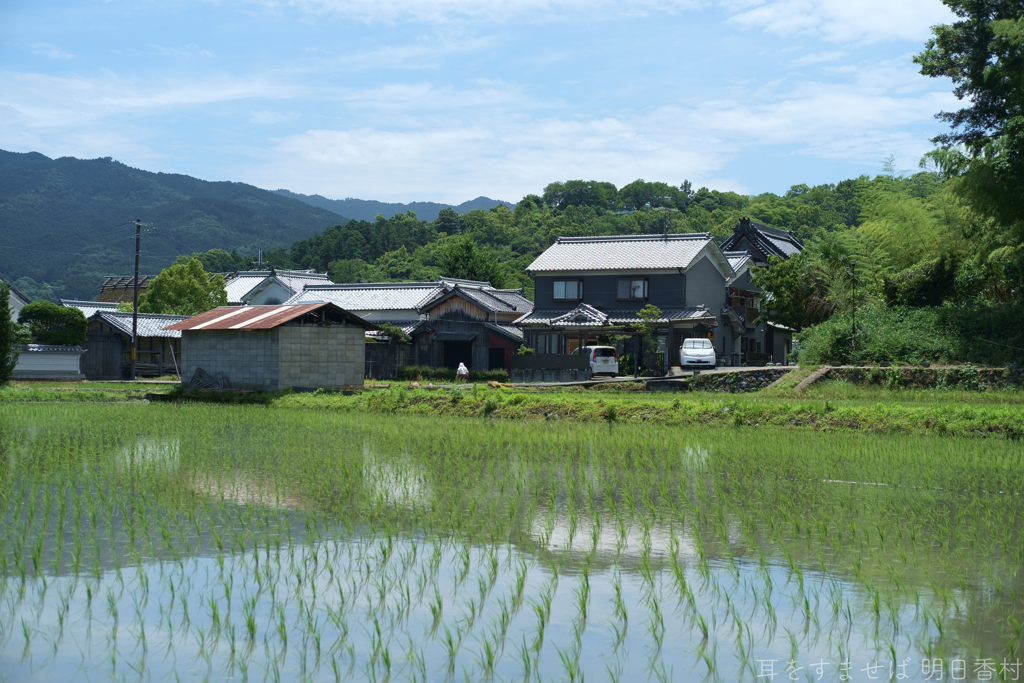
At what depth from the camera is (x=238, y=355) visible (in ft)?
80.0

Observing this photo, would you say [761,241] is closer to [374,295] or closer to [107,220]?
[374,295]

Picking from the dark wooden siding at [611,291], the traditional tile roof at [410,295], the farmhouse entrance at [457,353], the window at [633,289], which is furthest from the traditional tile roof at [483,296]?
the window at [633,289]

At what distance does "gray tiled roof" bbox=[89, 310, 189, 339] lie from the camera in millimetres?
36531

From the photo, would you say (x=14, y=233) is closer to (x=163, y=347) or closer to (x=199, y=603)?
(x=163, y=347)

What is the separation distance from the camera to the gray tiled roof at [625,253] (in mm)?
35875

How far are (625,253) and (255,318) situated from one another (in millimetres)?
18032

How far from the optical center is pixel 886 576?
5.93 meters

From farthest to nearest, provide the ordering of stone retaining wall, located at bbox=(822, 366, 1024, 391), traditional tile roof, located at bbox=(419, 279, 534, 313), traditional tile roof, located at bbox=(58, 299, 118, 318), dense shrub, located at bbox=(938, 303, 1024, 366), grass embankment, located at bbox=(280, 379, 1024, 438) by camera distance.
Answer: traditional tile roof, located at bbox=(58, 299, 118, 318)
traditional tile roof, located at bbox=(419, 279, 534, 313)
dense shrub, located at bbox=(938, 303, 1024, 366)
stone retaining wall, located at bbox=(822, 366, 1024, 391)
grass embankment, located at bbox=(280, 379, 1024, 438)

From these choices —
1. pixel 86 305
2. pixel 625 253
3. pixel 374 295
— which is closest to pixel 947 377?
pixel 625 253

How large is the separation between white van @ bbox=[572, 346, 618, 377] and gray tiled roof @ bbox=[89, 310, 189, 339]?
18.3 m

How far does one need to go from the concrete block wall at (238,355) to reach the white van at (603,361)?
11.0 m

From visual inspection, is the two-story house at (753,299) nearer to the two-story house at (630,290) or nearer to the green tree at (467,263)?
the two-story house at (630,290)

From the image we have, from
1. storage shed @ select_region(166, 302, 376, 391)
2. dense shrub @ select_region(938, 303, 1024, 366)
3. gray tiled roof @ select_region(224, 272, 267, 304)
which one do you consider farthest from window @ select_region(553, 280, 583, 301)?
gray tiled roof @ select_region(224, 272, 267, 304)

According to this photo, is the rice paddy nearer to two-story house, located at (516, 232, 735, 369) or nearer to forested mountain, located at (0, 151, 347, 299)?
two-story house, located at (516, 232, 735, 369)
